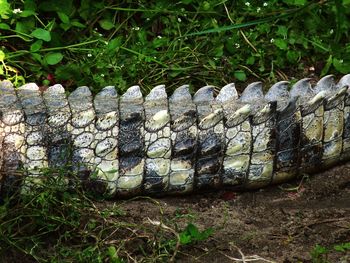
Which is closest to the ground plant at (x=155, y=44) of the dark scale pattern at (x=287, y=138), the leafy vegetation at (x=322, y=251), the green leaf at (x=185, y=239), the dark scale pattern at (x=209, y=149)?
the dark scale pattern at (x=209, y=149)

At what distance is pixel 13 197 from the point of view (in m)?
3.06

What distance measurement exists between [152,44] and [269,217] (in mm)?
1464

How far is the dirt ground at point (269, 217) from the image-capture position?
2.99 m

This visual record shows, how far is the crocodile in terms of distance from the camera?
327 centimetres

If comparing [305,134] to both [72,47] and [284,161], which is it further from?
[72,47]

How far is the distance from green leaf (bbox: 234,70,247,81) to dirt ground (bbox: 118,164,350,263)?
2.91ft

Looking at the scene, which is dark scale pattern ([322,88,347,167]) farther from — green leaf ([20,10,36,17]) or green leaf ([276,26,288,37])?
green leaf ([20,10,36,17])

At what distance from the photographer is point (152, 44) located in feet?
14.6

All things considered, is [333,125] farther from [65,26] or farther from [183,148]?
[65,26]

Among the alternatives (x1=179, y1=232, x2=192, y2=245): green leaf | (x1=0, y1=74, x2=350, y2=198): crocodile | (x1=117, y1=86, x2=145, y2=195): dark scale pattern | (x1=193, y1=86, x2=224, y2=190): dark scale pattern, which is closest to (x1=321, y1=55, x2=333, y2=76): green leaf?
(x1=0, y1=74, x2=350, y2=198): crocodile

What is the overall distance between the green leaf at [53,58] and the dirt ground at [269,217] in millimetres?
1141

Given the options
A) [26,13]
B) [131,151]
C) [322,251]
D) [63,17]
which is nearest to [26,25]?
[26,13]

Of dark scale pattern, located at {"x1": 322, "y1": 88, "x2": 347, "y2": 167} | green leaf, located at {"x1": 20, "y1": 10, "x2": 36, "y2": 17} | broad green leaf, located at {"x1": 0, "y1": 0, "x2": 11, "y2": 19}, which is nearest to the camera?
dark scale pattern, located at {"x1": 322, "y1": 88, "x2": 347, "y2": 167}

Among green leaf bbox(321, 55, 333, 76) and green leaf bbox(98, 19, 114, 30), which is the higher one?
green leaf bbox(98, 19, 114, 30)
